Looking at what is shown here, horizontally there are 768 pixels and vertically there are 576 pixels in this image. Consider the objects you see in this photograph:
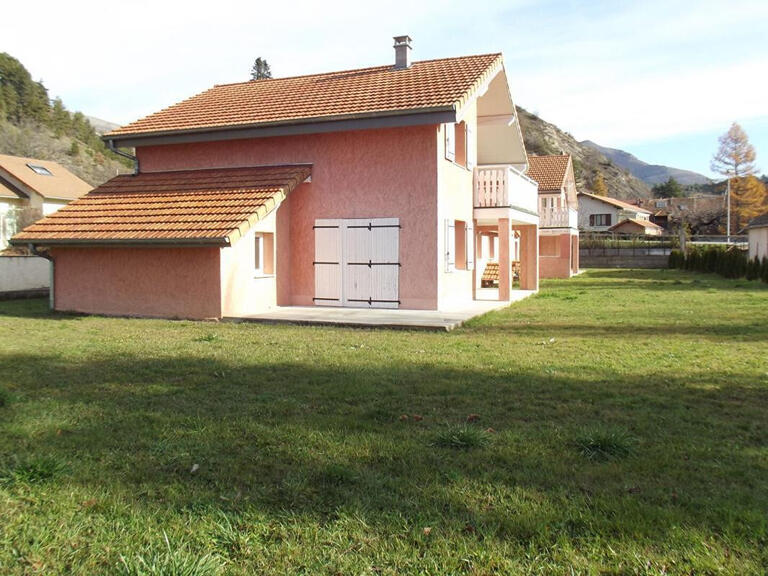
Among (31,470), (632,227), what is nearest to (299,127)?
(31,470)

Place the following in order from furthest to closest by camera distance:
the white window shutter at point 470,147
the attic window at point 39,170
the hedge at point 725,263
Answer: the attic window at point 39,170
the hedge at point 725,263
the white window shutter at point 470,147

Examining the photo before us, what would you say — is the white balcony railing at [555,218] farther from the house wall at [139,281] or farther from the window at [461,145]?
the house wall at [139,281]

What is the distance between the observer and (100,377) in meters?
7.47

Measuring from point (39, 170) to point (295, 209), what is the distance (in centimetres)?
3876

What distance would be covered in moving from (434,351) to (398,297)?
615cm

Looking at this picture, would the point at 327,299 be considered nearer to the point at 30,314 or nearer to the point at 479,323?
the point at 479,323

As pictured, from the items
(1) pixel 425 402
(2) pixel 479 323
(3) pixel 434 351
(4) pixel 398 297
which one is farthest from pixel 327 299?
(1) pixel 425 402

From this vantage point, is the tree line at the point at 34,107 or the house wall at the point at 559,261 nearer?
the house wall at the point at 559,261

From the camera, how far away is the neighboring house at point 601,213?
Answer: 87.5 m

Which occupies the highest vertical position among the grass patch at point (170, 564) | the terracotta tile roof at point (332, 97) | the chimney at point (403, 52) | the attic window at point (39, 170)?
the attic window at point (39, 170)

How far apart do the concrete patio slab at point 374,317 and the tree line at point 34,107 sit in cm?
6730

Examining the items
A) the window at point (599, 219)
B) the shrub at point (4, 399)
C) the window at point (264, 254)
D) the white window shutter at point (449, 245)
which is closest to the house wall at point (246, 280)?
the window at point (264, 254)

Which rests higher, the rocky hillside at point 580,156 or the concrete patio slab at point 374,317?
the rocky hillside at point 580,156

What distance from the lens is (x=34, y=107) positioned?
79.1 meters
